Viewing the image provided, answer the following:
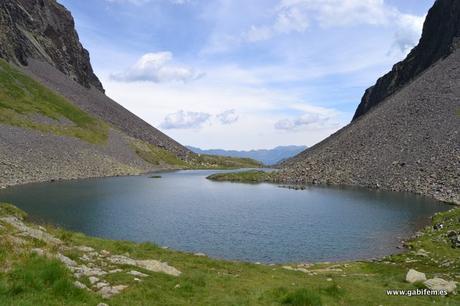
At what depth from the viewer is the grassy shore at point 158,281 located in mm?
17594

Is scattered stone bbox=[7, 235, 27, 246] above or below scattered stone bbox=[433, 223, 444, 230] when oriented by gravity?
above

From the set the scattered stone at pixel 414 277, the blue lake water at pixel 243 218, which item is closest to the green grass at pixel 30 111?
the blue lake water at pixel 243 218

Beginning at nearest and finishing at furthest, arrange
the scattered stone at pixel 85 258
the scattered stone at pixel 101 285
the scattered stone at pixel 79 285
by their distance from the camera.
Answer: the scattered stone at pixel 79 285 → the scattered stone at pixel 101 285 → the scattered stone at pixel 85 258

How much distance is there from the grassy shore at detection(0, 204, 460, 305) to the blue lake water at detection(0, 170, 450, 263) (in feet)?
51.7

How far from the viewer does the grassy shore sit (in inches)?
693

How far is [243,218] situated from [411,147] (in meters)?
75.3

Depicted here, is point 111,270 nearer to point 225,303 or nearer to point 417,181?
point 225,303

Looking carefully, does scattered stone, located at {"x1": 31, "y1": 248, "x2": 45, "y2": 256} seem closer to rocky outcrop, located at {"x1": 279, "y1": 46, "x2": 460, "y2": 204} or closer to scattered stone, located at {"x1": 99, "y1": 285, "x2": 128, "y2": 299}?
scattered stone, located at {"x1": 99, "y1": 285, "x2": 128, "y2": 299}

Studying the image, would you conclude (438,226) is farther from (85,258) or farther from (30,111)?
(30,111)

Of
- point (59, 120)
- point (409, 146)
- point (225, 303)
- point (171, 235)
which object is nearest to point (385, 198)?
point (409, 146)

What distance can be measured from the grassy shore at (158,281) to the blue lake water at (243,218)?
1576 centimetres

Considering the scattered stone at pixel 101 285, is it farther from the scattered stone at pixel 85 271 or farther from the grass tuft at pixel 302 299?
the grass tuft at pixel 302 299

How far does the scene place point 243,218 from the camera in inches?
2844

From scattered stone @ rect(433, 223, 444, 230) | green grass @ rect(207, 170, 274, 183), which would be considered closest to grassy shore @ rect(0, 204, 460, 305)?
scattered stone @ rect(433, 223, 444, 230)
